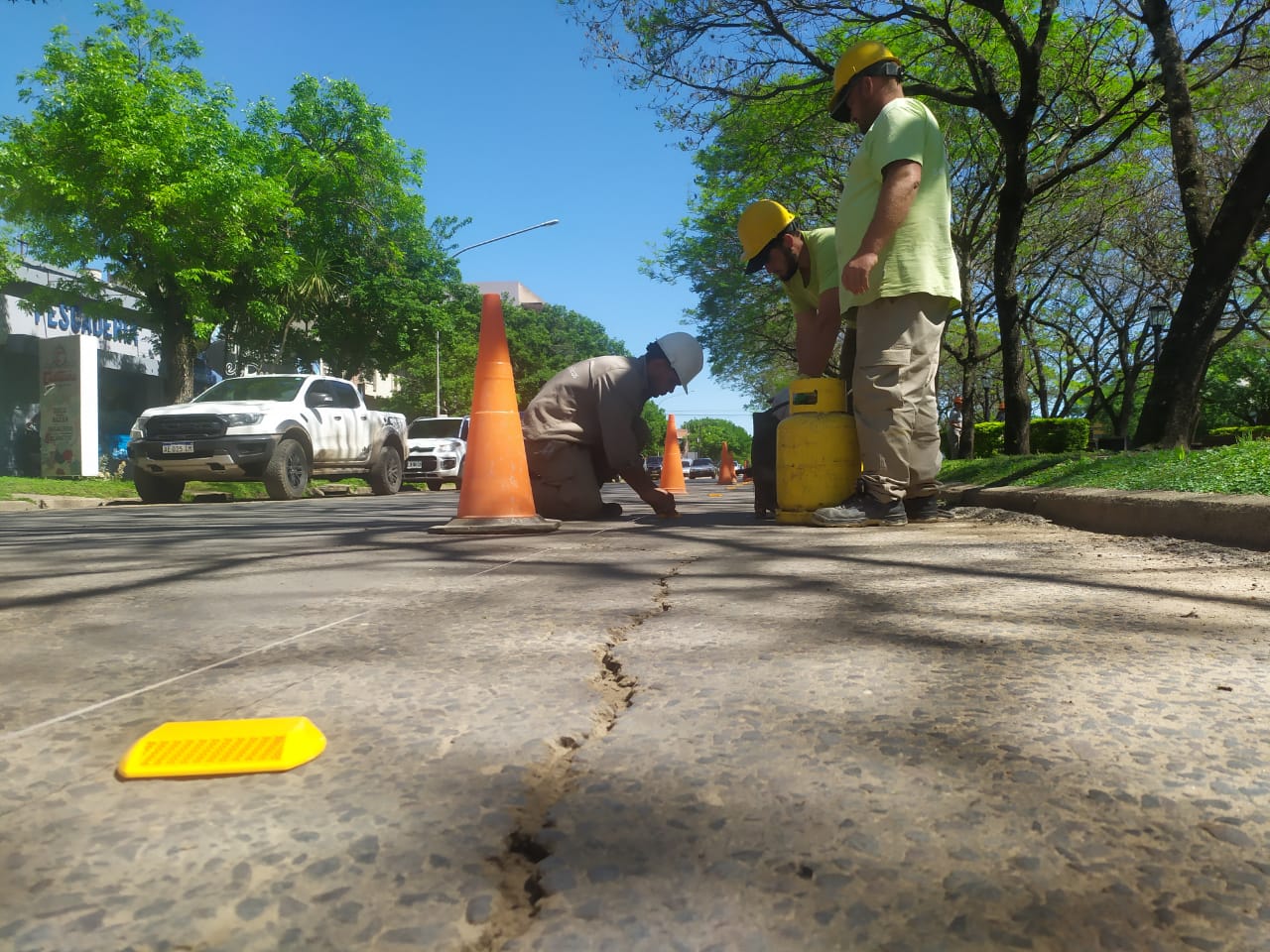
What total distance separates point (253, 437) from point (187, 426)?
80 centimetres

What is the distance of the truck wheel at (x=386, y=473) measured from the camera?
44.0 feet

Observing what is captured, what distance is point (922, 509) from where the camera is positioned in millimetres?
5199

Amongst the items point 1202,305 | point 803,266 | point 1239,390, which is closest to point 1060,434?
point 1202,305

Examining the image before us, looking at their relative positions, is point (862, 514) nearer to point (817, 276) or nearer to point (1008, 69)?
point (817, 276)

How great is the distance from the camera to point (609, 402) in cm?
544

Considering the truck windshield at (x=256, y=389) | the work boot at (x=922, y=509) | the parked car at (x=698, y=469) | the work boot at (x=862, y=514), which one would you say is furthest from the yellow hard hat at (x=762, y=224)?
the parked car at (x=698, y=469)

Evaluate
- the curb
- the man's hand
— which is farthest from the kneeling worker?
the curb

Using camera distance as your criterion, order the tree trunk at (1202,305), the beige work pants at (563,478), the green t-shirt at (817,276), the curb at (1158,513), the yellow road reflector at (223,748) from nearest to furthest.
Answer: the yellow road reflector at (223,748) < the curb at (1158,513) < the green t-shirt at (817,276) < the beige work pants at (563,478) < the tree trunk at (1202,305)

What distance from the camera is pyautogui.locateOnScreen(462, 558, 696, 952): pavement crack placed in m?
0.83

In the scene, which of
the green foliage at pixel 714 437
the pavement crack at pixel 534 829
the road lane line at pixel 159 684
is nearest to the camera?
the pavement crack at pixel 534 829

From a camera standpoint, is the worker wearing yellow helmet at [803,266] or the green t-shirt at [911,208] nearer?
the green t-shirt at [911,208]

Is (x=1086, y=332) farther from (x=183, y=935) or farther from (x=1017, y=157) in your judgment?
(x=183, y=935)

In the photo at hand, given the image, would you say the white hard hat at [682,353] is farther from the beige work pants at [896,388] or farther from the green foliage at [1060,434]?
the green foliage at [1060,434]

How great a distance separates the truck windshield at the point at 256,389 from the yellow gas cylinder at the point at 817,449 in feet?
28.0
